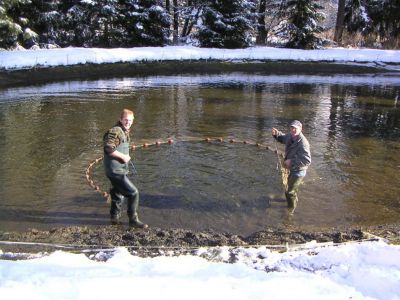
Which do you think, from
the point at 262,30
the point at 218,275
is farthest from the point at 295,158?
the point at 262,30

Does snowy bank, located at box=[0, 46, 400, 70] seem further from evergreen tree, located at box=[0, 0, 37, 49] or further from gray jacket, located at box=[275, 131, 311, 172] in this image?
gray jacket, located at box=[275, 131, 311, 172]

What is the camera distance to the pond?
812cm

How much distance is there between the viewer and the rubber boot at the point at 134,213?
7348mm

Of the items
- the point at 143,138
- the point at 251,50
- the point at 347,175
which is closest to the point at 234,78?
the point at 251,50

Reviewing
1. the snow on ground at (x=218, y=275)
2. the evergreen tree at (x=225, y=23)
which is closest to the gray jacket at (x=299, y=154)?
the snow on ground at (x=218, y=275)

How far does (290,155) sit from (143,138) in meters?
5.72

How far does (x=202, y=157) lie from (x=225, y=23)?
23.0m

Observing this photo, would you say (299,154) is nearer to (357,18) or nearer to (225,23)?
(225,23)

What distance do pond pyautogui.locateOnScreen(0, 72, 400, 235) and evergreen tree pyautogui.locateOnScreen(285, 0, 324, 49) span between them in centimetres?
1306

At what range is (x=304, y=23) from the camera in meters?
33.2

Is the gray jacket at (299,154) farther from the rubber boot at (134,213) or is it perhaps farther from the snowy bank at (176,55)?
the snowy bank at (176,55)

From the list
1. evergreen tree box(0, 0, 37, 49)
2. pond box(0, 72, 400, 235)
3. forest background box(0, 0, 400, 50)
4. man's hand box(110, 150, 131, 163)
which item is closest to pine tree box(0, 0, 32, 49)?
evergreen tree box(0, 0, 37, 49)

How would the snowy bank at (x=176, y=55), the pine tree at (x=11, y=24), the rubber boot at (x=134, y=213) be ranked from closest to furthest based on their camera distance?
1. the rubber boot at (x=134, y=213)
2. the pine tree at (x=11, y=24)
3. the snowy bank at (x=176, y=55)

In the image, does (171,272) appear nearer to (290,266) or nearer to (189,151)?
(290,266)
